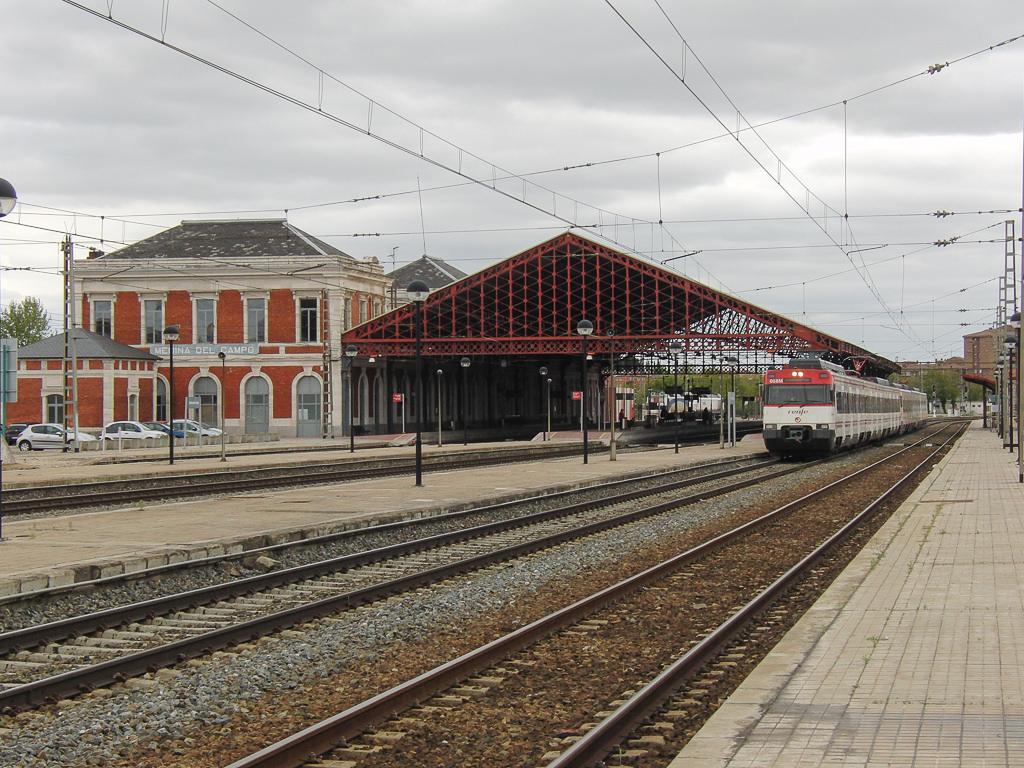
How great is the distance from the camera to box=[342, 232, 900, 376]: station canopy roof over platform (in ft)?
235

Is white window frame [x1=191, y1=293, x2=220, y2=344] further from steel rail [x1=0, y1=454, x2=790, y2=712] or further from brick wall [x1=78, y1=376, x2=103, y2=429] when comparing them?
steel rail [x1=0, y1=454, x2=790, y2=712]

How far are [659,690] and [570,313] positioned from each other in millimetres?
65239

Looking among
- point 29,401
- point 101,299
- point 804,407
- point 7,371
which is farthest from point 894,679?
point 101,299

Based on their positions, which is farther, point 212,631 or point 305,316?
point 305,316

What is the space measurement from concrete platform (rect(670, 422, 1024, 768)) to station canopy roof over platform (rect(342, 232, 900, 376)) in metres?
56.8

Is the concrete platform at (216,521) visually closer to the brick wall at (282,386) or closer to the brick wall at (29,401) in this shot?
the brick wall at (29,401)

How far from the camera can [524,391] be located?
107250 millimetres

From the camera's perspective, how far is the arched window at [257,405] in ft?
236

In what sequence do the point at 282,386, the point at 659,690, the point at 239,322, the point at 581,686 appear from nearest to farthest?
the point at 659,690
the point at 581,686
the point at 282,386
the point at 239,322

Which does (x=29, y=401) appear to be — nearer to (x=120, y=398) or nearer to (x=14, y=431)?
(x=14, y=431)

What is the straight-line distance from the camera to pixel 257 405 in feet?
237

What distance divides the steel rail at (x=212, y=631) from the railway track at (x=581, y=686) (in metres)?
2.20

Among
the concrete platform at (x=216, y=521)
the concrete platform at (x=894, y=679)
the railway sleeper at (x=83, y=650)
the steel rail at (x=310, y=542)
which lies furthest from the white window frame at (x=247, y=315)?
the railway sleeper at (x=83, y=650)

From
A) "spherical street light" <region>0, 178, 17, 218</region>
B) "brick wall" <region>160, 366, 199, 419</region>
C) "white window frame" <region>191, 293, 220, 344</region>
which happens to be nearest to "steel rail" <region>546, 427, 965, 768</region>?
"spherical street light" <region>0, 178, 17, 218</region>
